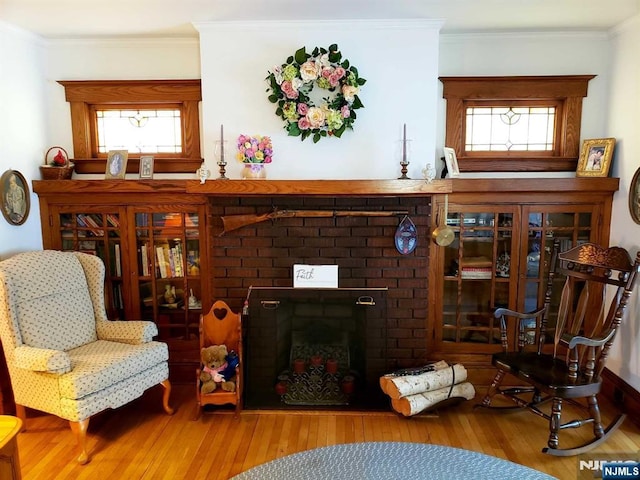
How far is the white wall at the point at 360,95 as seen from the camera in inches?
113

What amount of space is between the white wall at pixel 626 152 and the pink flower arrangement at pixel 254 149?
2310mm

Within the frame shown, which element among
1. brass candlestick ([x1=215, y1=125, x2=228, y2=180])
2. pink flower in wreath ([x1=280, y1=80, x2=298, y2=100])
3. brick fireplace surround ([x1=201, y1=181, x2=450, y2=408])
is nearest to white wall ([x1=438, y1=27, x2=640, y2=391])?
brick fireplace surround ([x1=201, y1=181, x2=450, y2=408])

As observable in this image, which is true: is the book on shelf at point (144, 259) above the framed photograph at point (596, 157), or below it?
below

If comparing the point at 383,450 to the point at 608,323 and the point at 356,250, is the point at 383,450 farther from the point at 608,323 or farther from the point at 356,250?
the point at 608,323

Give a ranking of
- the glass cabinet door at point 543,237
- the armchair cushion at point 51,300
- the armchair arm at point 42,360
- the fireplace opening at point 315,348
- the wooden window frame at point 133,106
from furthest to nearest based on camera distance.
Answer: the wooden window frame at point 133,106, the glass cabinet door at point 543,237, the fireplace opening at point 315,348, the armchair cushion at point 51,300, the armchair arm at point 42,360

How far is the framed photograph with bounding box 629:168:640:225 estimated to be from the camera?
2768 millimetres

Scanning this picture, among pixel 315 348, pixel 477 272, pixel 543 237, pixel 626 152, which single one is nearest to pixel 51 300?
pixel 315 348

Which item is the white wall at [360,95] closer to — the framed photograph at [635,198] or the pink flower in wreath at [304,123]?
the pink flower in wreath at [304,123]

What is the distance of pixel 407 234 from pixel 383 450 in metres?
1.34

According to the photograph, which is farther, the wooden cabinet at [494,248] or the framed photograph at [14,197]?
the wooden cabinet at [494,248]

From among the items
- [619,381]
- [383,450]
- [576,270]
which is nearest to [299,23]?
[576,270]

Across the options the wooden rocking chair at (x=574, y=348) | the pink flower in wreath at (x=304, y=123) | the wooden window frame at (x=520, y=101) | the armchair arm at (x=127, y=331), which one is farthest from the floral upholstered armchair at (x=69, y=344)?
the wooden window frame at (x=520, y=101)

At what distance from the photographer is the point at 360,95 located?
9.57 feet

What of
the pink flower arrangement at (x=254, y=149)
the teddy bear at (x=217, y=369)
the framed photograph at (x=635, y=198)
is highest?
the pink flower arrangement at (x=254, y=149)
